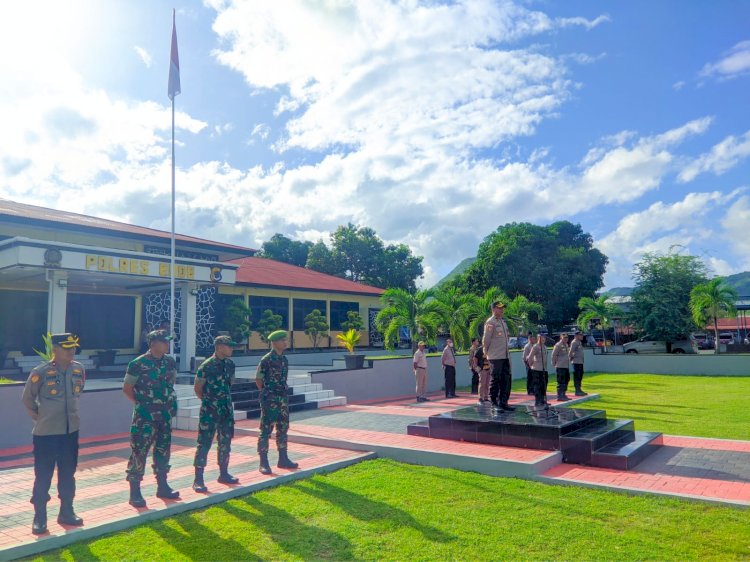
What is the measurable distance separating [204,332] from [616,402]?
49.5 feet

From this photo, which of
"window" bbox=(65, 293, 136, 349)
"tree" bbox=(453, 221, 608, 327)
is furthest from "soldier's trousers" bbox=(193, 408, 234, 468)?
"tree" bbox=(453, 221, 608, 327)

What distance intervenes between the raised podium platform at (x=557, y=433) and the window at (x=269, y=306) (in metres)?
16.8

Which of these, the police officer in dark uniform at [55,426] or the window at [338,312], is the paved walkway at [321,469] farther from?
the window at [338,312]

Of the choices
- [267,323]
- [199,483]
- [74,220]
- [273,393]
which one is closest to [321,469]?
[273,393]

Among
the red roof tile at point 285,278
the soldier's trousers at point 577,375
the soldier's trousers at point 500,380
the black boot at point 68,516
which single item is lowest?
the black boot at point 68,516

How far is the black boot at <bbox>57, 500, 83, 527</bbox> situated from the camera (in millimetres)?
5023

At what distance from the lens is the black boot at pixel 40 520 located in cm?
486

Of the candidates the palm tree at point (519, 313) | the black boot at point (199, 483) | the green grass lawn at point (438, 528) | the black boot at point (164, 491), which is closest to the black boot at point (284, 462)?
the green grass lawn at point (438, 528)

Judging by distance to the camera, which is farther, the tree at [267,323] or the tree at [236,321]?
the tree at [267,323]

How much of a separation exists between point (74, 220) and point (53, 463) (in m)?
15.4

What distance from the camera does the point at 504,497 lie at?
5.88m

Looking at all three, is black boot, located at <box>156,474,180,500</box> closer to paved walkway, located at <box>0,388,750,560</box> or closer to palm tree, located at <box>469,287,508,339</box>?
paved walkway, located at <box>0,388,750,560</box>

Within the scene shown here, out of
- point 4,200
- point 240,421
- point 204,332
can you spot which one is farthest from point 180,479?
point 4,200

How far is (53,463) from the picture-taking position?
5.08 m
